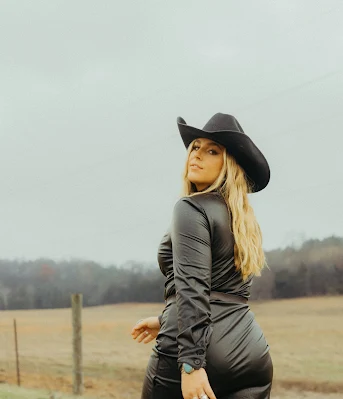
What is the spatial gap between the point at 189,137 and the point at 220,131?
6.1 inches

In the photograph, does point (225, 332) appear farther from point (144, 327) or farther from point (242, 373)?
point (144, 327)

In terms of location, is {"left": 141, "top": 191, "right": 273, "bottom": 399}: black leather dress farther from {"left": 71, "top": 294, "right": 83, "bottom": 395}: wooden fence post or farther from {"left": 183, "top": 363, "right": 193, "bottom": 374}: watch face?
{"left": 71, "top": 294, "right": 83, "bottom": 395}: wooden fence post

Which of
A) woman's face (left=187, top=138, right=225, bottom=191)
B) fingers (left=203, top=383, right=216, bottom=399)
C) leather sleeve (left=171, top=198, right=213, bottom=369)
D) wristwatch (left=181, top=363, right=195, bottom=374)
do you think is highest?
woman's face (left=187, top=138, right=225, bottom=191)

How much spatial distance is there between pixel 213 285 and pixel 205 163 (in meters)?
0.42

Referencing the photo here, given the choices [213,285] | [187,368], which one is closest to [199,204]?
[213,285]

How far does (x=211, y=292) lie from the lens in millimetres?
2055

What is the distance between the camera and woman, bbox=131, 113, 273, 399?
1943 mm

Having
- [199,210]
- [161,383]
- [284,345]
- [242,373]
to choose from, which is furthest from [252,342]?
[284,345]

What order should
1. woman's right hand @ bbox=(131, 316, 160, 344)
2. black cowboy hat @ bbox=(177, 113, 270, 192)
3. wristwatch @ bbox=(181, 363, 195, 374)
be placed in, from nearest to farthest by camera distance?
1. wristwatch @ bbox=(181, 363, 195, 374)
2. black cowboy hat @ bbox=(177, 113, 270, 192)
3. woman's right hand @ bbox=(131, 316, 160, 344)

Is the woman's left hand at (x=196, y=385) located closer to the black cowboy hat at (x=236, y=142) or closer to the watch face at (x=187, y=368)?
the watch face at (x=187, y=368)

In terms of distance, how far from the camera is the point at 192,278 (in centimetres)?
198

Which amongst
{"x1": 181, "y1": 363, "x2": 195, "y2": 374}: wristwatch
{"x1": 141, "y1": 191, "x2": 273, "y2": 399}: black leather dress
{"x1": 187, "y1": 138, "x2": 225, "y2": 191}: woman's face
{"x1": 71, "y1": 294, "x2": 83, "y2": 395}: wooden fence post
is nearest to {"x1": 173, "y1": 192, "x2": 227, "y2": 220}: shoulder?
{"x1": 141, "y1": 191, "x2": 273, "y2": 399}: black leather dress

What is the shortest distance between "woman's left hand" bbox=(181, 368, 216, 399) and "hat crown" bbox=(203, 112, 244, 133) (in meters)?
0.81

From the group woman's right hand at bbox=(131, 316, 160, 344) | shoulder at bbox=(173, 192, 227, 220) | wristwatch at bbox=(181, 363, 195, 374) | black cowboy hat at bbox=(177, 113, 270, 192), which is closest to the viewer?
wristwatch at bbox=(181, 363, 195, 374)
